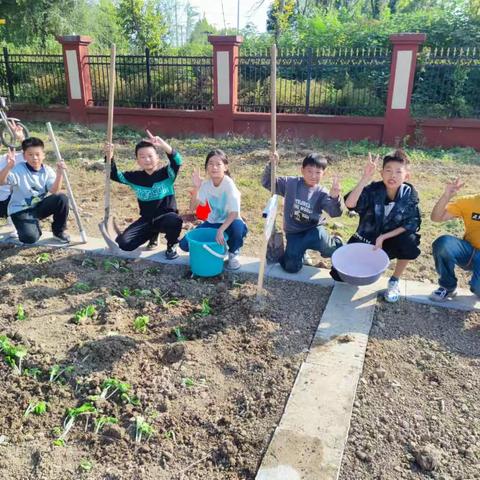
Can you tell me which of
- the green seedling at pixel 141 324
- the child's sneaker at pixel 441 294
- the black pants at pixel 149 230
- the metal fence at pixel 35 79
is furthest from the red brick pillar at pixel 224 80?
the green seedling at pixel 141 324

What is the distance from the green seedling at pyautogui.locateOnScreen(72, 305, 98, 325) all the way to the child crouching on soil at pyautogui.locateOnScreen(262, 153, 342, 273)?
156 centimetres

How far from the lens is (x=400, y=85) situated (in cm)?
906

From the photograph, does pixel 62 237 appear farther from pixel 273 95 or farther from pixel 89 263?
pixel 273 95

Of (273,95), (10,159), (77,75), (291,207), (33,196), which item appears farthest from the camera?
(77,75)

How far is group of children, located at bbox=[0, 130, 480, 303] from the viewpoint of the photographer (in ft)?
11.5

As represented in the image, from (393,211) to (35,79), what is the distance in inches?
442

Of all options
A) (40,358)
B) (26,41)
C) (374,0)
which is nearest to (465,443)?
(40,358)

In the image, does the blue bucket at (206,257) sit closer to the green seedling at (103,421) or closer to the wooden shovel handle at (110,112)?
the wooden shovel handle at (110,112)

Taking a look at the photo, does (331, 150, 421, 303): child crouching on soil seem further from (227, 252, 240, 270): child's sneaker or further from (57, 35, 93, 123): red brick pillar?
(57, 35, 93, 123): red brick pillar

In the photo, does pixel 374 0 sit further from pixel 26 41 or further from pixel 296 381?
pixel 296 381

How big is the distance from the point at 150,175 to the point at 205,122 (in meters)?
6.59

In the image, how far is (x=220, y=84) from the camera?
10016 millimetres

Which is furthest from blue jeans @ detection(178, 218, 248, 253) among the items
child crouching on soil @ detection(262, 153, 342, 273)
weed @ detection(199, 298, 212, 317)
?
weed @ detection(199, 298, 212, 317)

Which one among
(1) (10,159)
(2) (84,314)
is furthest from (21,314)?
(1) (10,159)
